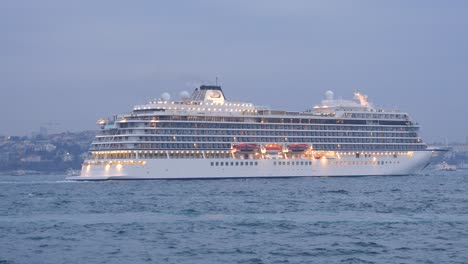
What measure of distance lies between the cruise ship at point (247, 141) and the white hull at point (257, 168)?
0.11 meters

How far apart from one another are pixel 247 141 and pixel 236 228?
5973cm

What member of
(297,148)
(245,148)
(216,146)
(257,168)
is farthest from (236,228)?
(297,148)

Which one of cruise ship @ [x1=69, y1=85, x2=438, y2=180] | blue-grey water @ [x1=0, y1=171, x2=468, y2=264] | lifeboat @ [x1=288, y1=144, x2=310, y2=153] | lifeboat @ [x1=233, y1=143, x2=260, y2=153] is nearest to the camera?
blue-grey water @ [x1=0, y1=171, x2=468, y2=264]

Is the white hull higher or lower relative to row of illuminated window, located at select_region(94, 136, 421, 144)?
lower

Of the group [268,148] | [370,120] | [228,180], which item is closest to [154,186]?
[228,180]

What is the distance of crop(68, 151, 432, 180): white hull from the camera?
91750 millimetres

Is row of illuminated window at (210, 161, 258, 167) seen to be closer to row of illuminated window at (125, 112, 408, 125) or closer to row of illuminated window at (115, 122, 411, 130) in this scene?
row of illuminated window at (115, 122, 411, 130)

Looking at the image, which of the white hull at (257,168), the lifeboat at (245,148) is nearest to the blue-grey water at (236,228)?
the white hull at (257,168)

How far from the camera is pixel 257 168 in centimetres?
9975

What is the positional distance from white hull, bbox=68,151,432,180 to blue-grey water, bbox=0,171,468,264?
2422 centimetres

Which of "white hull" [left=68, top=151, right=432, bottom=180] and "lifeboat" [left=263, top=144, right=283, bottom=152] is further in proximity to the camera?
"lifeboat" [left=263, top=144, right=283, bottom=152]

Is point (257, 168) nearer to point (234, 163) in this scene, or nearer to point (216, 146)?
point (234, 163)

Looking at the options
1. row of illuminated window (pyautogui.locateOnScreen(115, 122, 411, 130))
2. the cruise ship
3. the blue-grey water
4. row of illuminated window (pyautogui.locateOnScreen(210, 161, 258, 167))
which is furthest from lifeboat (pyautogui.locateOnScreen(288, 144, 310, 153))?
the blue-grey water

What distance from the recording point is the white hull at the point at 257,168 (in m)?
91.8
